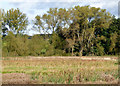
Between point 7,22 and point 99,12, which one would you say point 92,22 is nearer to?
point 99,12

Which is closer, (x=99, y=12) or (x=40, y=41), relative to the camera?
(x=40, y=41)

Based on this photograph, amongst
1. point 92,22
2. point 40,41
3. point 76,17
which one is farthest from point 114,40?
point 40,41

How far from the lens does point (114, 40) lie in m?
45.1

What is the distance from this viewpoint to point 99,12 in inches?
A: 1868

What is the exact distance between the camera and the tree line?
45844 mm

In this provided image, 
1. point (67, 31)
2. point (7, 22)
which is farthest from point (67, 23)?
point (7, 22)

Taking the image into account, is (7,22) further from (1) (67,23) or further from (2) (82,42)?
(2) (82,42)

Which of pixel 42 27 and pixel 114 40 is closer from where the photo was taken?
pixel 114 40

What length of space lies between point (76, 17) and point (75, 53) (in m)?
8.96

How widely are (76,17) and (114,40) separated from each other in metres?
10.7

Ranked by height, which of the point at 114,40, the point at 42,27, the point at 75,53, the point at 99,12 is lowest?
the point at 75,53

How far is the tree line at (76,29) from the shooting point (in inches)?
1805

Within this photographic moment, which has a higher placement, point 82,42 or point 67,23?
point 67,23

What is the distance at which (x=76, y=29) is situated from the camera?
47.3 meters
